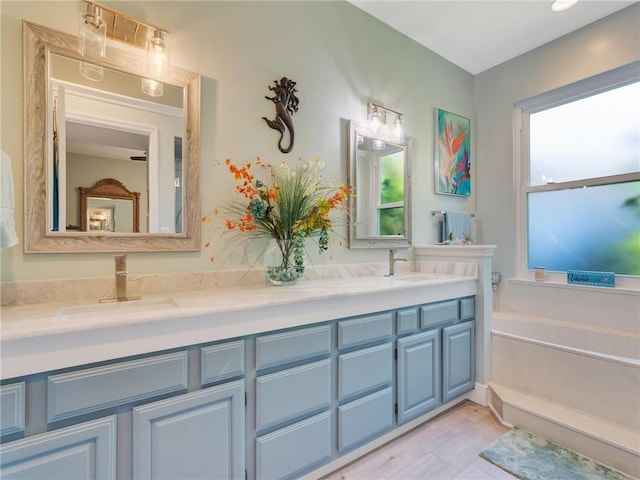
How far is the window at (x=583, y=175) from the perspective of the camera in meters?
2.36

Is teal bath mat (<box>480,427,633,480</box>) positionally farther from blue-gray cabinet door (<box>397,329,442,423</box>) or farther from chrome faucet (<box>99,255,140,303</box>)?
chrome faucet (<box>99,255,140,303</box>)

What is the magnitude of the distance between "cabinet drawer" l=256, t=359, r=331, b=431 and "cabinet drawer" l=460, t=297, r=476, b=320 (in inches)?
47.4

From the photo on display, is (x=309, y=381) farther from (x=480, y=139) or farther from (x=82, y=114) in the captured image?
(x=480, y=139)

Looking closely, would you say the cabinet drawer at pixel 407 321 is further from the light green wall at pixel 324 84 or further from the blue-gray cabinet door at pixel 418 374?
the light green wall at pixel 324 84

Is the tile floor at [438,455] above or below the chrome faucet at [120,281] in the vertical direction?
below

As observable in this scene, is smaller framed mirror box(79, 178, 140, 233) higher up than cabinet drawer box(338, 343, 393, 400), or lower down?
higher up

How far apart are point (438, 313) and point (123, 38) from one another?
90.9 inches

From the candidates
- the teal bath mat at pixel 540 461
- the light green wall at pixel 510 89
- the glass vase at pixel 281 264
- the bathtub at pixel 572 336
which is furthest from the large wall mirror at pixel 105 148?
the light green wall at pixel 510 89

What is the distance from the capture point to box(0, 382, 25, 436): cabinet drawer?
2.89 ft

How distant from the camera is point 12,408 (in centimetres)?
89

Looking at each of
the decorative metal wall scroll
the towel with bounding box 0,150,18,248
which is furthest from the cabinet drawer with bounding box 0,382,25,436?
the decorative metal wall scroll

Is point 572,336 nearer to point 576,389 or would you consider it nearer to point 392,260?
point 576,389

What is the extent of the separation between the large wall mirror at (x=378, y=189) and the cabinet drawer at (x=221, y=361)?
1.24 m

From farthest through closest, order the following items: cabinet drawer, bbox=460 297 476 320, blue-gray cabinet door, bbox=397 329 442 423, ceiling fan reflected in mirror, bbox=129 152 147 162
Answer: cabinet drawer, bbox=460 297 476 320, blue-gray cabinet door, bbox=397 329 442 423, ceiling fan reflected in mirror, bbox=129 152 147 162
